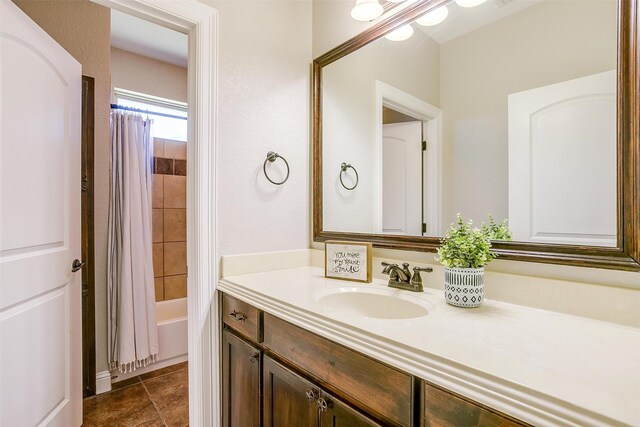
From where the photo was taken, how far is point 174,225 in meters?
2.94

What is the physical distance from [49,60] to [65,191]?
1.96 feet

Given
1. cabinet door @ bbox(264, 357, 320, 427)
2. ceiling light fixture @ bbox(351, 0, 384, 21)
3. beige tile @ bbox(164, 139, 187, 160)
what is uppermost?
ceiling light fixture @ bbox(351, 0, 384, 21)

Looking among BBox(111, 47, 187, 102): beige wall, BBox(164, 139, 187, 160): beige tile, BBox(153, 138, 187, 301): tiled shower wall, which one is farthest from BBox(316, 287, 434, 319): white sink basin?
BBox(111, 47, 187, 102): beige wall

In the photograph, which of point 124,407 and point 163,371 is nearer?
point 124,407

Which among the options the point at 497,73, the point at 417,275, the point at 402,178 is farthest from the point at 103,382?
the point at 497,73

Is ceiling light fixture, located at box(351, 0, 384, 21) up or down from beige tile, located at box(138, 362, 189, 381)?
up

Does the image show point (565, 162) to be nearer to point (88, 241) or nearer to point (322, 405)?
point (322, 405)

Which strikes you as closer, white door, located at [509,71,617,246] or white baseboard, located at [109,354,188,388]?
white door, located at [509,71,617,246]

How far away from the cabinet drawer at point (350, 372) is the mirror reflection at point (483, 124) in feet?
2.04

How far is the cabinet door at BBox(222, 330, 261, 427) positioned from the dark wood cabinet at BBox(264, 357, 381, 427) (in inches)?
2.5

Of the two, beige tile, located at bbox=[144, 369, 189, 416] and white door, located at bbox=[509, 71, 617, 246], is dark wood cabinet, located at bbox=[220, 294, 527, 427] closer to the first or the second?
white door, located at bbox=[509, 71, 617, 246]

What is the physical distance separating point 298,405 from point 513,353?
635 mm

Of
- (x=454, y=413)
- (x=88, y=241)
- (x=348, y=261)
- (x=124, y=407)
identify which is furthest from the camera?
(x=88, y=241)

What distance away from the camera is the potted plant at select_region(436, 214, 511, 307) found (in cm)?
91
